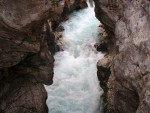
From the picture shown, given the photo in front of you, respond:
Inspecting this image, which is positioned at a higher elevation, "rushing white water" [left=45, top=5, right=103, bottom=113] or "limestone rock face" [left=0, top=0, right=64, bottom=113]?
"limestone rock face" [left=0, top=0, right=64, bottom=113]

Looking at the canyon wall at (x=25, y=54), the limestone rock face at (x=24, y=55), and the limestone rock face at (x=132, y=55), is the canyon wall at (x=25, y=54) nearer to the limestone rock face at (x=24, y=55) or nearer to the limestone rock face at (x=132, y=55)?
the limestone rock face at (x=24, y=55)

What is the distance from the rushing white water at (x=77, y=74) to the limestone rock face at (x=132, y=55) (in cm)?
405

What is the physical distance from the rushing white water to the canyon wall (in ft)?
6.04

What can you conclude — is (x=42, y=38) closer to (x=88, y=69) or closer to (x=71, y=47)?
(x=88, y=69)

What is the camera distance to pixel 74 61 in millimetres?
21812

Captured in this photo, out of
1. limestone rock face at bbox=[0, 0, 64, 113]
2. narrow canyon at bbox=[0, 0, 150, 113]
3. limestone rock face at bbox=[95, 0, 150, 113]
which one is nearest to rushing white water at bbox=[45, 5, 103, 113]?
narrow canyon at bbox=[0, 0, 150, 113]

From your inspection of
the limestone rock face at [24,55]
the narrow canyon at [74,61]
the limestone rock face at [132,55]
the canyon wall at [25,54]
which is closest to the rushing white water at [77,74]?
the narrow canyon at [74,61]

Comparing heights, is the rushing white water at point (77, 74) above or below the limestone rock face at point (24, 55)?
below

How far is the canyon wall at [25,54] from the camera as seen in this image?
12008mm

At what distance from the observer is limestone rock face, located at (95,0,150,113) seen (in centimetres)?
1152

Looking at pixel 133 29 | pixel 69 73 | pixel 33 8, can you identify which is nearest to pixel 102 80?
pixel 69 73

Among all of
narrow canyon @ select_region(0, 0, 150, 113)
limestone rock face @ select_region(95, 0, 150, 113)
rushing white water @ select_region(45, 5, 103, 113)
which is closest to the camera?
limestone rock face @ select_region(95, 0, 150, 113)

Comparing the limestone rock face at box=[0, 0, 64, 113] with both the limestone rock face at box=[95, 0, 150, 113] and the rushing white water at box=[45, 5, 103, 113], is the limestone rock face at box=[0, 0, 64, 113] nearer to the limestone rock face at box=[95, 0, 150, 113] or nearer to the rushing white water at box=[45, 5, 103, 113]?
the rushing white water at box=[45, 5, 103, 113]

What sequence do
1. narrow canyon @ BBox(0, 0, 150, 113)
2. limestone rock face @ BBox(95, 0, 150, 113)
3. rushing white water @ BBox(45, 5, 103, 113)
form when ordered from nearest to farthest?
limestone rock face @ BBox(95, 0, 150, 113)
narrow canyon @ BBox(0, 0, 150, 113)
rushing white water @ BBox(45, 5, 103, 113)
